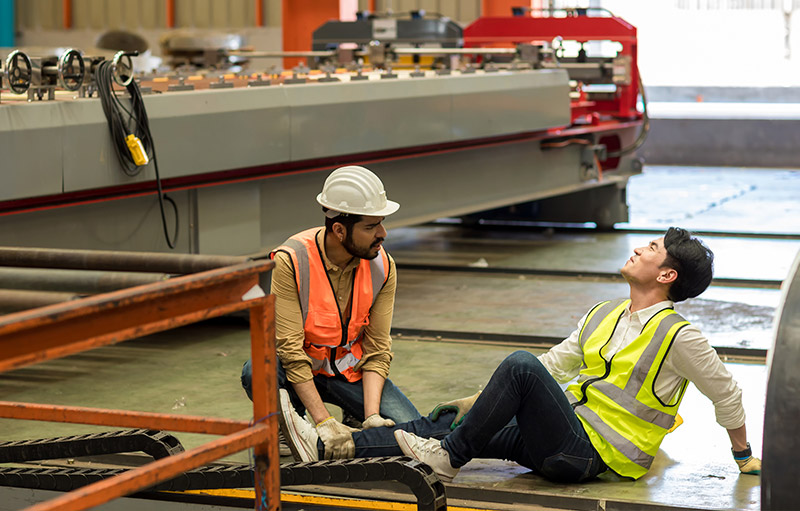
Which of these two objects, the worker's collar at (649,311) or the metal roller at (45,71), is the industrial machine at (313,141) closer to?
the metal roller at (45,71)

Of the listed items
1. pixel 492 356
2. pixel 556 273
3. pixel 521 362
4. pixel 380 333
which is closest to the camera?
pixel 521 362

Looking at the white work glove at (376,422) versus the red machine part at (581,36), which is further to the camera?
the red machine part at (581,36)

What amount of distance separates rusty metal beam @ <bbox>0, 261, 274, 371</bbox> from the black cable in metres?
2.47

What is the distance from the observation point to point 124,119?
4.58 m

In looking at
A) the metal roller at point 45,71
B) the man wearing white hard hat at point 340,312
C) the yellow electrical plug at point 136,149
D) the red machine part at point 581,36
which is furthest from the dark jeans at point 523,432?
the red machine part at point 581,36

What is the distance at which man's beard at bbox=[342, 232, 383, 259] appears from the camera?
3333 millimetres

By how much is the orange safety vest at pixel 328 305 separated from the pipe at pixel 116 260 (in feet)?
3.09

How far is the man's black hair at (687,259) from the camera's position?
3.20 meters

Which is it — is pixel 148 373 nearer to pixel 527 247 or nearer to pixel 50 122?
pixel 50 122

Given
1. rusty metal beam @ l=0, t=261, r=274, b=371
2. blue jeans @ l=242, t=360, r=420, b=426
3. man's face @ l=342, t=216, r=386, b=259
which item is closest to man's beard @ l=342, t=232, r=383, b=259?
man's face @ l=342, t=216, r=386, b=259

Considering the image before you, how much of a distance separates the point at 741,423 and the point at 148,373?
8.68 feet

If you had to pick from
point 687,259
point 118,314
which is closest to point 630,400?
point 687,259

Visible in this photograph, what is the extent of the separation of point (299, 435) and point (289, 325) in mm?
342

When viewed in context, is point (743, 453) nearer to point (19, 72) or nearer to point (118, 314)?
point (118, 314)
